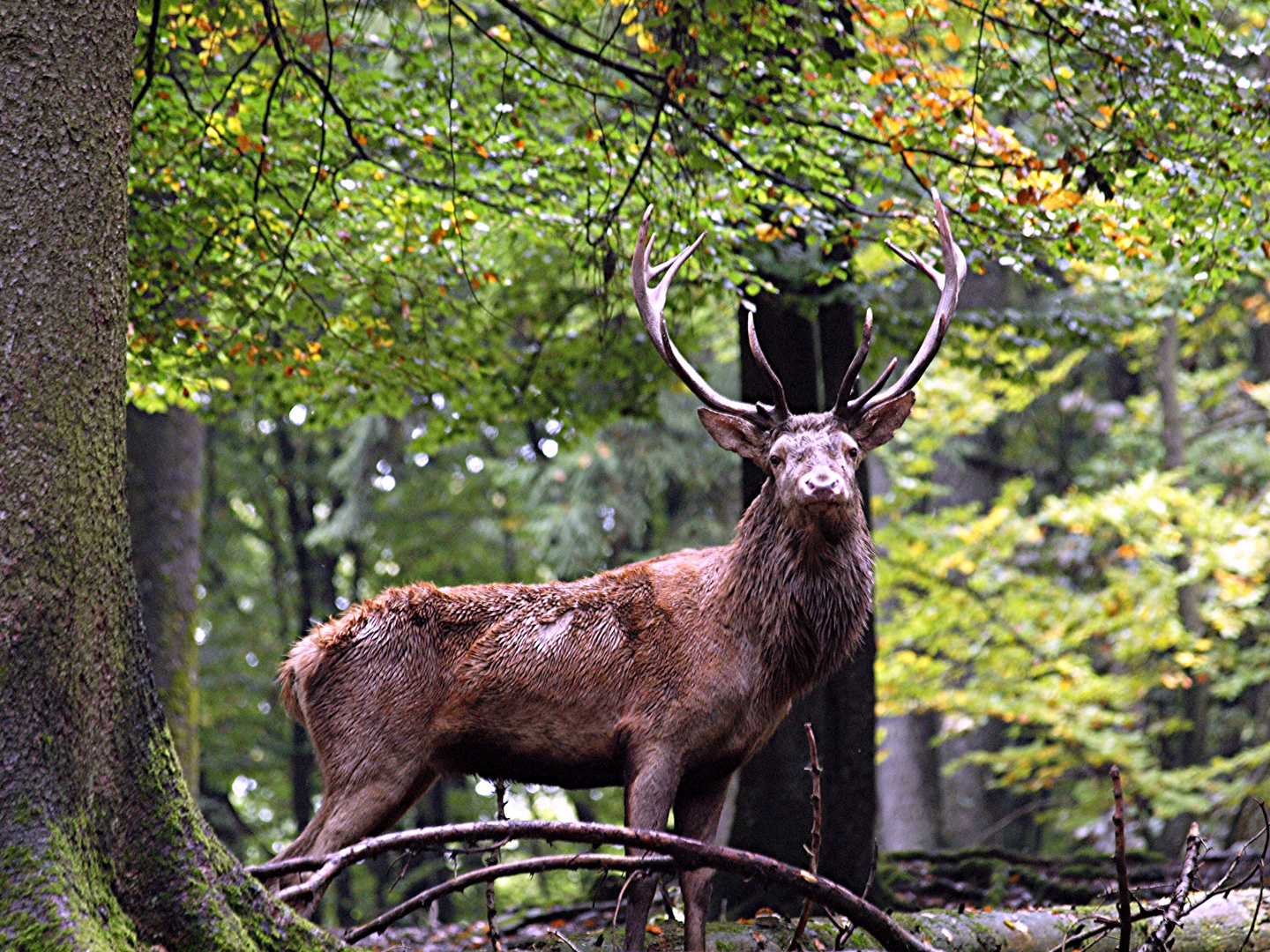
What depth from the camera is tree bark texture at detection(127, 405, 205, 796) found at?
9062 mm

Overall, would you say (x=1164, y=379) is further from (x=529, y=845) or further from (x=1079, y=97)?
(x=529, y=845)

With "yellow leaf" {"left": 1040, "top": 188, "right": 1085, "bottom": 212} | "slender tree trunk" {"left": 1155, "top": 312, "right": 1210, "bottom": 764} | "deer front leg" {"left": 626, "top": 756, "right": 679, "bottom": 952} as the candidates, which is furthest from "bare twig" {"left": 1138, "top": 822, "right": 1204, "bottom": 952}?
"slender tree trunk" {"left": 1155, "top": 312, "right": 1210, "bottom": 764}

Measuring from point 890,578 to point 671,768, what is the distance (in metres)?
9.36

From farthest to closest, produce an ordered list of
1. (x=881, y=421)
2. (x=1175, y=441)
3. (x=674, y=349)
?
(x=1175, y=441)
(x=674, y=349)
(x=881, y=421)

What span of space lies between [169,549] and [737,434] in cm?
575

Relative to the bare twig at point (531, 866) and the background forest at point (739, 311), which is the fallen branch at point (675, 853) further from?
the background forest at point (739, 311)

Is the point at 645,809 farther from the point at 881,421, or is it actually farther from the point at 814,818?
the point at 881,421

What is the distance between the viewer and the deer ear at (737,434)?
5.07 m

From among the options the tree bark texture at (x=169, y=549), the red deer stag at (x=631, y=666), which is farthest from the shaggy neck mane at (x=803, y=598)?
the tree bark texture at (x=169, y=549)

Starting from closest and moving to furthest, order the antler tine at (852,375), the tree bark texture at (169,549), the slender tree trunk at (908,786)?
1. the antler tine at (852,375)
2. the tree bark texture at (169,549)
3. the slender tree trunk at (908,786)

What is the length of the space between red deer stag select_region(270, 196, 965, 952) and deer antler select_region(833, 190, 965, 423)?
0.01 m

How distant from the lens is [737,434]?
5.11 metres

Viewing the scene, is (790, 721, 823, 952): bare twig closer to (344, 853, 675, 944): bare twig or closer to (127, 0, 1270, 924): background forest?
(344, 853, 675, 944): bare twig

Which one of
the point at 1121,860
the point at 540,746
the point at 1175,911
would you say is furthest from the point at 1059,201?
the point at 1121,860
